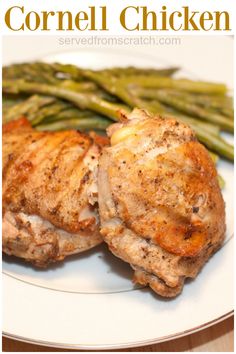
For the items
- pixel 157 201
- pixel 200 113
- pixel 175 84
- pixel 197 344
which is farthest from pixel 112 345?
pixel 175 84

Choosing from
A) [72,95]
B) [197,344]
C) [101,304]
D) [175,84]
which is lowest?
[197,344]

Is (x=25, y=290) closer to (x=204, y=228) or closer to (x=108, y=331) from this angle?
(x=108, y=331)

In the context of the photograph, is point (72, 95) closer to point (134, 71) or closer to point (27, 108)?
point (27, 108)

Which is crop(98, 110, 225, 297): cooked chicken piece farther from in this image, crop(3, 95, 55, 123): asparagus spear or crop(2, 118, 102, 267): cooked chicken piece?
crop(3, 95, 55, 123): asparagus spear

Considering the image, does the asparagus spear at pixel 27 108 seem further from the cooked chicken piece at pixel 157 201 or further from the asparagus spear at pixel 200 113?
the cooked chicken piece at pixel 157 201

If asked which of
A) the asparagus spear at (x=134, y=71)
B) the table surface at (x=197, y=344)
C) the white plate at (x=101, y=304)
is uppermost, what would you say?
the asparagus spear at (x=134, y=71)

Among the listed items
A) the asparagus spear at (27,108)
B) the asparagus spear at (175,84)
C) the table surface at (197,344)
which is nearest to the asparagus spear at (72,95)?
the asparagus spear at (27,108)
